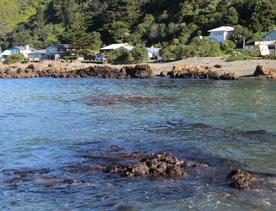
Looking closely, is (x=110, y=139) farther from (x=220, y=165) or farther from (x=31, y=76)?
(x=31, y=76)

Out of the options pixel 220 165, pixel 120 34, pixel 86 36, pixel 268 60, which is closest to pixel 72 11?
pixel 120 34

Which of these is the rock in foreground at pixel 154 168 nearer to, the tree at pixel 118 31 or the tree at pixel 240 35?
the tree at pixel 240 35

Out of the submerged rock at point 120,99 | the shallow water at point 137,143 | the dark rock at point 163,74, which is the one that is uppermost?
the dark rock at point 163,74

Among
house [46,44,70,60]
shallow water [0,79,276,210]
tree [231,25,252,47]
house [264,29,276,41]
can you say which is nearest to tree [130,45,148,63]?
tree [231,25,252,47]

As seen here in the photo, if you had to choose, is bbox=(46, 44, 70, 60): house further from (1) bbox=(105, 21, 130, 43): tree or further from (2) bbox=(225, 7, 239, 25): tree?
(2) bbox=(225, 7, 239, 25): tree

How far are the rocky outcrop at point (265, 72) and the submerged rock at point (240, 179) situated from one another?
142 ft

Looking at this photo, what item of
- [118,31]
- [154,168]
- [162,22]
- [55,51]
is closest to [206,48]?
[162,22]

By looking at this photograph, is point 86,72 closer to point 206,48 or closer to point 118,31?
point 206,48

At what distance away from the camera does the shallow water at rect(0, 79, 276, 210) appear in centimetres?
1212

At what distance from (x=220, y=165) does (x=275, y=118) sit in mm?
11180

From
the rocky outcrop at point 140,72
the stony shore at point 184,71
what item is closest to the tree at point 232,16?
the stony shore at point 184,71

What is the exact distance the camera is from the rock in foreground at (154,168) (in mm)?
14219

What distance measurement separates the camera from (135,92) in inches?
1676

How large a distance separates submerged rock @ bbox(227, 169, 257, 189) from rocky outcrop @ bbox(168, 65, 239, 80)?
139ft
